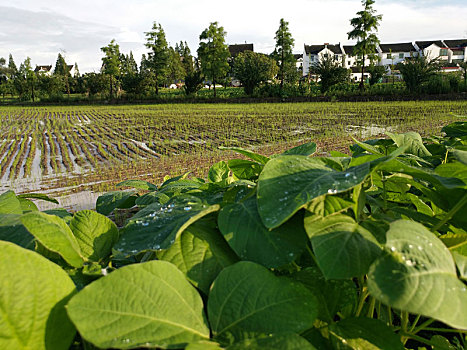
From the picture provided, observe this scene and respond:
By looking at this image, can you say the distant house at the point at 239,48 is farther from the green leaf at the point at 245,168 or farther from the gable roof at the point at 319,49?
the green leaf at the point at 245,168

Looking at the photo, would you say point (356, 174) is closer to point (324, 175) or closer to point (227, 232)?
point (324, 175)

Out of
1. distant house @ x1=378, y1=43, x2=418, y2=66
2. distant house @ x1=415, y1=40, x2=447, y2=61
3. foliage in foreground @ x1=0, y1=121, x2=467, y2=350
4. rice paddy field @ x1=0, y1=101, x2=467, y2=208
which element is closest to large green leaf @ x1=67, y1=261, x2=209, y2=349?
foliage in foreground @ x1=0, y1=121, x2=467, y2=350

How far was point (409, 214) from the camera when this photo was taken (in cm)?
65

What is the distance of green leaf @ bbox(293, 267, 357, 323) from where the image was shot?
535 millimetres

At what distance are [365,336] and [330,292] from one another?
8 cm

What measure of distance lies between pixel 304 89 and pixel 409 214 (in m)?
34.9

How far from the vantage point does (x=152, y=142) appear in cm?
1226

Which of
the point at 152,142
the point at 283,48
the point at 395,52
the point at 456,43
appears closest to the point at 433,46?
the point at 395,52

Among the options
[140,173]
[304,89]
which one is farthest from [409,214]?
[304,89]

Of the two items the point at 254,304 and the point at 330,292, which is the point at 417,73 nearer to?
the point at 330,292

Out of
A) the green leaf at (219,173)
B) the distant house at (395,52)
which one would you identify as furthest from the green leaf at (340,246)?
the distant house at (395,52)

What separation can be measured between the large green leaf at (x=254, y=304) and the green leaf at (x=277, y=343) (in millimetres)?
18

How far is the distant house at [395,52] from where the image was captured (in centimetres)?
6725

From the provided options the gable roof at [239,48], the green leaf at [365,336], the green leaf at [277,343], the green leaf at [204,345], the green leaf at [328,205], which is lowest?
the green leaf at [365,336]
